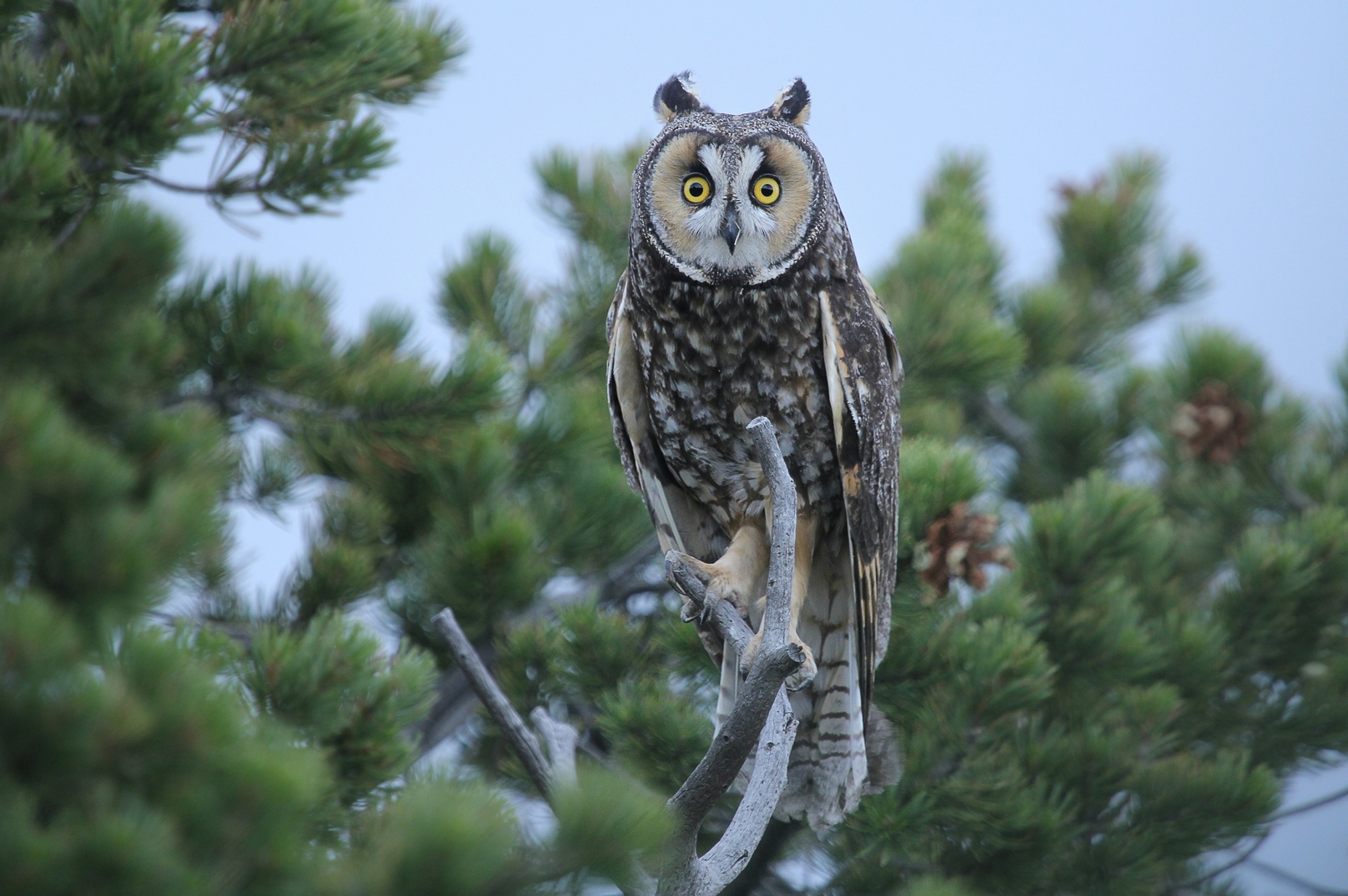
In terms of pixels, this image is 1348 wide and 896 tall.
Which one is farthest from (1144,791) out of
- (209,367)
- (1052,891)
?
(209,367)

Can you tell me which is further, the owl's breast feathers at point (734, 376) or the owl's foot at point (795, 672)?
the owl's breast feathers at point (734, 376)

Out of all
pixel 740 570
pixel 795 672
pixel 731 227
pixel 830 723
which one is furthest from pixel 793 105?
pixel 830 723

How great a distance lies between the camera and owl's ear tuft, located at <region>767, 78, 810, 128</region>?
5.16ft

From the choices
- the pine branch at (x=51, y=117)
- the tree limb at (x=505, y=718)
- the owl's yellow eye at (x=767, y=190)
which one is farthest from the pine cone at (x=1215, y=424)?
the pine branch at (x=51, y=117)

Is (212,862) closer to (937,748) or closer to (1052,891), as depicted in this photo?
(937,748)

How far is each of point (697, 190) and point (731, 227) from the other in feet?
0.26

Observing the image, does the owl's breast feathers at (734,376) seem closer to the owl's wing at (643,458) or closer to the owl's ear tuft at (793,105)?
the owl's wing at (643,458)

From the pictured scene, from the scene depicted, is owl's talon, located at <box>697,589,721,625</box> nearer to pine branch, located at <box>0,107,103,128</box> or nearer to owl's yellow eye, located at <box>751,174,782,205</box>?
owl's yellow eye, located at <box>751,174,782,205</box>

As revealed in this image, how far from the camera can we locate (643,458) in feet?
5.60

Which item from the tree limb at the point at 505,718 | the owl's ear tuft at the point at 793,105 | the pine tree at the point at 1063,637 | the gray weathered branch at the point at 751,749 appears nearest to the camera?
the gray weathered branch at the point at 751,749

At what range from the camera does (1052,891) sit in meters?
1.81

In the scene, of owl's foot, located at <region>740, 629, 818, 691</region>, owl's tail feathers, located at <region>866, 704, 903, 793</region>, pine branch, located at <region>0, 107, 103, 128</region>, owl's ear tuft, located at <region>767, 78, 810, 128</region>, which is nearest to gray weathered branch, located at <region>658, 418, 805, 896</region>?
owl's foot, located at <region>740, 629, 818, 691</region>

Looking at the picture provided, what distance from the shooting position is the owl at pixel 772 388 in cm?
147

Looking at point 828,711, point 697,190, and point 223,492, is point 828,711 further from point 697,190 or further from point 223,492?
point 223,492
